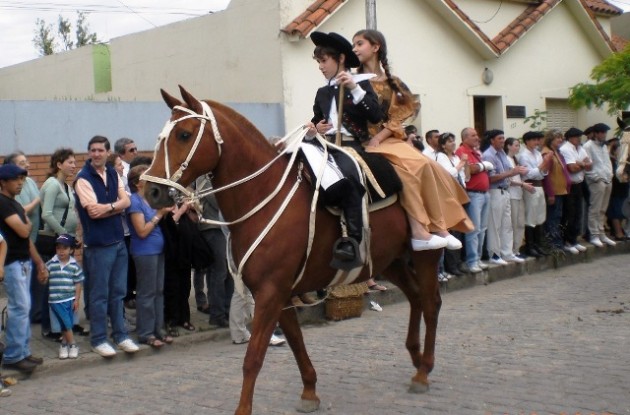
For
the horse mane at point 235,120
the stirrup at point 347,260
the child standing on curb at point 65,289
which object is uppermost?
the horse mane at point 235,120

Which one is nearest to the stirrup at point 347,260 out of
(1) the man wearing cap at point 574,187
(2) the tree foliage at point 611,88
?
(1) the man wearing cap at point 574,187

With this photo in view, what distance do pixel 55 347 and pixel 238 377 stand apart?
2371mm

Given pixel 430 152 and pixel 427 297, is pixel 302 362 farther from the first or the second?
pixel 430 152

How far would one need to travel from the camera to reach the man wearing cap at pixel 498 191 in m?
13.8

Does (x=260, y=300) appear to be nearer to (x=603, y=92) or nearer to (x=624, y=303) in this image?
(x=624, y=303)

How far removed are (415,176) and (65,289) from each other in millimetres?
3967

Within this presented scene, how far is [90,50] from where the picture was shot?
19406 millimetres

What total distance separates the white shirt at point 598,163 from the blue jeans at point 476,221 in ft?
11.4

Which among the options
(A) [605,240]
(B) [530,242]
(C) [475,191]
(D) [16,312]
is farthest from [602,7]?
(D) [16,312]

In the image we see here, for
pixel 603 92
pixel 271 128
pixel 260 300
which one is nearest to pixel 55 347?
pixel 260 300

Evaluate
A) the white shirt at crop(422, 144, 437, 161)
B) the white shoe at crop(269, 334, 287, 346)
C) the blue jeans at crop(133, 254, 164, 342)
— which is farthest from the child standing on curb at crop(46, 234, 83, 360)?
the white shirt at crop(422, 144, 437, 161)

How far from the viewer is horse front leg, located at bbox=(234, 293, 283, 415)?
5887 mm

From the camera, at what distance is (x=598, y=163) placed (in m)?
16.1

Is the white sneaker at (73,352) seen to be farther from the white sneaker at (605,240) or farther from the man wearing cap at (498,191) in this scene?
the white sneaker at (605,240)
